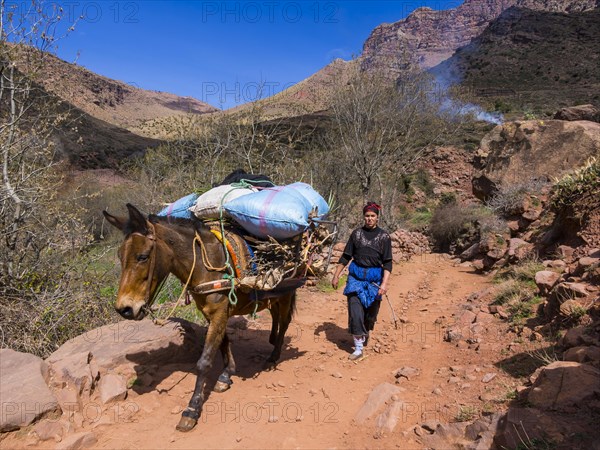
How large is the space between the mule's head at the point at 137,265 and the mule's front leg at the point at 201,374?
2.32 feet

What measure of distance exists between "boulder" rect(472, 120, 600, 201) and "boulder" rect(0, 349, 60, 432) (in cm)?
1202

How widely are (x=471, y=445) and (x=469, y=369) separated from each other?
171 cm

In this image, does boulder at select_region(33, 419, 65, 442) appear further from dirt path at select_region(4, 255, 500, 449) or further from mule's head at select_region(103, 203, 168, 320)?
mule's head at select_region(103, 203, 168, 320)

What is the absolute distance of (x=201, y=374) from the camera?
3.62 meters

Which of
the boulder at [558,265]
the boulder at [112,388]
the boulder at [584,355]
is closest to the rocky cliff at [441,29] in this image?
the boulder at [558,265]

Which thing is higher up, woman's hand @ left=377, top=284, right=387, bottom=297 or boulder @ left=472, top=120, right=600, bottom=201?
boulder @ left=472, top=120, right=600, bottom=201

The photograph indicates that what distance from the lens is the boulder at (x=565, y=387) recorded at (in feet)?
9.32

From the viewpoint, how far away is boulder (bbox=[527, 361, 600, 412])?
2.84m

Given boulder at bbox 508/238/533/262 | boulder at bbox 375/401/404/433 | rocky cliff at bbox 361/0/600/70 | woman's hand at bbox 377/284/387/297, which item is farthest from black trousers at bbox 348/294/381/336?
rocky cliff at bbox 361/0/600/70

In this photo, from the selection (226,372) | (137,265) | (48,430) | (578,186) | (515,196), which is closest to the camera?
(48,430)

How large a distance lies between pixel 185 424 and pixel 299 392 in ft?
4.29

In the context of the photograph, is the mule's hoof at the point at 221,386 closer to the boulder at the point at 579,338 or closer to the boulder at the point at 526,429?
the boulder at the point at 526,429

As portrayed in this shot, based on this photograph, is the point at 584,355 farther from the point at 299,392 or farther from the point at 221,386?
the point at 221,386

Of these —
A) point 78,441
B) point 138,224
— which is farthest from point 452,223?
point 78,441
